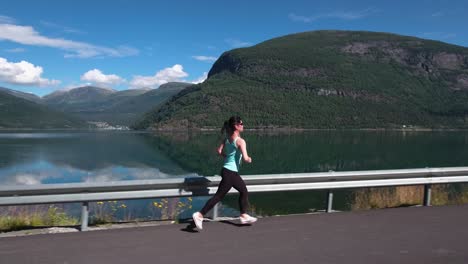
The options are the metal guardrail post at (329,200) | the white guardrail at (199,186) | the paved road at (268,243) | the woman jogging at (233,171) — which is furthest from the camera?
the metal guardrail post at (329,200)

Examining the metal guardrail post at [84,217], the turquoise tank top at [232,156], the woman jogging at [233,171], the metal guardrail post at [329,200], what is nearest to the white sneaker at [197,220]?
the woman jogging at [233,171]

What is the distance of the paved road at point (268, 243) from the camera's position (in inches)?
190

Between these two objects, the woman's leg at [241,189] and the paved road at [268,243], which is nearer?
the paved road at [268,243]

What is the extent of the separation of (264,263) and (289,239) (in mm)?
1016

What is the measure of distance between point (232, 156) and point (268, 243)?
4.83 feet

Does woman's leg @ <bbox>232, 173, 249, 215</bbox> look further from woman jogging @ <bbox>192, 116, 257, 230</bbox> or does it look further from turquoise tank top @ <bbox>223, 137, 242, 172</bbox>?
turquoise tank top @ <bbox>223, 137, 242, 172</bbox>

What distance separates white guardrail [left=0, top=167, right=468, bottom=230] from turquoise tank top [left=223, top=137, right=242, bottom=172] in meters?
0.50

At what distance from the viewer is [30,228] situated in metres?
6.21

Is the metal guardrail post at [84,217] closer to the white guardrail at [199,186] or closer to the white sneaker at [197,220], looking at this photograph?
the white guardrail at [199,186]

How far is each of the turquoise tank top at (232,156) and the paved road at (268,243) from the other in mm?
903

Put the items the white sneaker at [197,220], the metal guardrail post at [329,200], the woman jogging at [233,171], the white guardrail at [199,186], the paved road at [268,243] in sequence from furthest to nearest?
the metal guardrail post at [329,200], the woman jogging at [233,171], the white sneaker at [197,220], the white guardrail at [199,186], the paved road at [268,243]

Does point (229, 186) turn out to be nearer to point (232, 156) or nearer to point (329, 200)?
point (232, 156)

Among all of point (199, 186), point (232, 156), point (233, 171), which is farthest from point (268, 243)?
point (199, 186)

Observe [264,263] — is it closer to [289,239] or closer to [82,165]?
[289,239]
